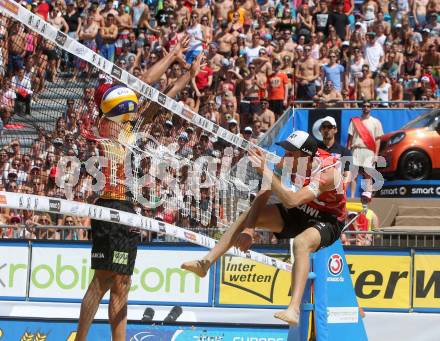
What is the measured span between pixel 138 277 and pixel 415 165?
6343 millimetres

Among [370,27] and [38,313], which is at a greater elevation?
[370,27]

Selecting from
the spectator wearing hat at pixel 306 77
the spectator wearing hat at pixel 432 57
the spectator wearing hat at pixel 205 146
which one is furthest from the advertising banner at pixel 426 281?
the spectator wearing hat at pixel 432 57

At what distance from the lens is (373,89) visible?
2044cm

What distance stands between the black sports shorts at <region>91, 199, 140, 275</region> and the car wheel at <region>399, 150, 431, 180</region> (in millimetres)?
10314

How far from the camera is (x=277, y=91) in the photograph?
2055cm

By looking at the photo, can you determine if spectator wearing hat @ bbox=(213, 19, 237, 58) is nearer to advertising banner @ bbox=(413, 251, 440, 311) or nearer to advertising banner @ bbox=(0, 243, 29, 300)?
advertising banner @ bbox=(0, 243, 29, 300)

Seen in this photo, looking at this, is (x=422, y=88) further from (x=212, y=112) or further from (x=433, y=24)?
(x=212, y=112)

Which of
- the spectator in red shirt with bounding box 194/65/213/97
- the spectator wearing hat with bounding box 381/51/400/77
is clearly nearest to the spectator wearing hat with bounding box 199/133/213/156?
the spectator in red shirt with bounding box 194/65/213/97

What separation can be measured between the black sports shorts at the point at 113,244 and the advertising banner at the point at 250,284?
5333 mm

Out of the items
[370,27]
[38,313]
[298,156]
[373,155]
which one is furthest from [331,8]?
[298,156]

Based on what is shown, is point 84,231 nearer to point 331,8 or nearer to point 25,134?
point 25,134

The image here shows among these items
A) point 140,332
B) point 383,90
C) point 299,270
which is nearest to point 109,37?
point 383,90

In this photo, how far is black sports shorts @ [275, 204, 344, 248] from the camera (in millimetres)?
9453

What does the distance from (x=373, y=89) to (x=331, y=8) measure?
130 inches
